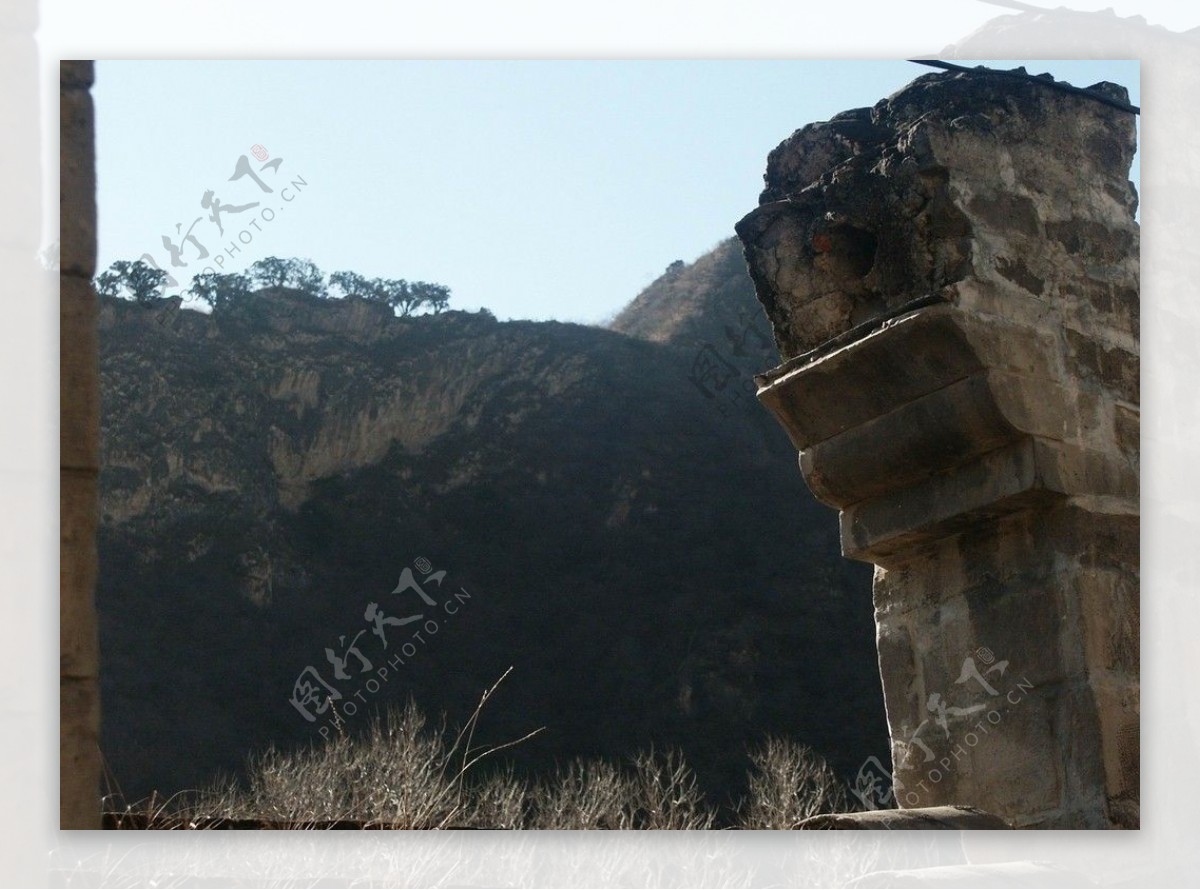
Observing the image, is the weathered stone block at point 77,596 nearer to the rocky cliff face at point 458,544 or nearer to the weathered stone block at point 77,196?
the weathered stone block at point 77,196

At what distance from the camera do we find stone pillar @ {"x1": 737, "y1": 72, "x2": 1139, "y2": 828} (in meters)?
2.57

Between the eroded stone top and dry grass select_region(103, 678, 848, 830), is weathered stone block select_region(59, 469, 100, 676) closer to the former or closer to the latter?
the eroded stone top

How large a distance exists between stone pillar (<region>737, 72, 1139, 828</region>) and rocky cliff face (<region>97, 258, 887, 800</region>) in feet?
51.8

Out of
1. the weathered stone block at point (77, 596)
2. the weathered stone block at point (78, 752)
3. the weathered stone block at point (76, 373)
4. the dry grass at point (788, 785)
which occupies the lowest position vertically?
the dry grass at point (788, 785)

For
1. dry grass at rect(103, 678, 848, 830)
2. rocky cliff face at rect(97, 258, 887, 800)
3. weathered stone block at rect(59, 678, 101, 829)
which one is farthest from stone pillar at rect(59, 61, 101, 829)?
rocky cliff face at rect(97, 258, 887, 800)

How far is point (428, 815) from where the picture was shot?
114 inches

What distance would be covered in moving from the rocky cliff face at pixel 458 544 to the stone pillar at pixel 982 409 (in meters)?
15.8

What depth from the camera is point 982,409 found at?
8.52ft

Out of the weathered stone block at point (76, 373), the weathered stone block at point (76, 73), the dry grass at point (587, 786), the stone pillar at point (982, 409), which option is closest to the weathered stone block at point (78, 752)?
the weathered stone block at point (76, 373)

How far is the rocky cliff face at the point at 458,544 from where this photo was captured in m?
20.1

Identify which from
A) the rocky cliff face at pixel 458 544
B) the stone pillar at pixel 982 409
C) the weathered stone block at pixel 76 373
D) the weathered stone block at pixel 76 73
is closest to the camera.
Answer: the weathered stone block at pixel 76 373

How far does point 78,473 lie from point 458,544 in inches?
859

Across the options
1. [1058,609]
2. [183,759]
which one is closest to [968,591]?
[1058,609]

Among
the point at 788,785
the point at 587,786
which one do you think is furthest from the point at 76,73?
the point at 788,785
